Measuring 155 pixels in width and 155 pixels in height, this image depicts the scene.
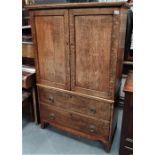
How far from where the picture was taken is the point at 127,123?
1.48 m

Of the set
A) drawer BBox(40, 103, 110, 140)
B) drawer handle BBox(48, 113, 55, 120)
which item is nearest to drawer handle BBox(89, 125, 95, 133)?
drawer BBox(40, 103, 110, 140)

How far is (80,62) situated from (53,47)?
0.33 metres

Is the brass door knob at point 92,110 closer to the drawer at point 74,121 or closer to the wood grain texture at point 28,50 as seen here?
the drawer at point 74,121

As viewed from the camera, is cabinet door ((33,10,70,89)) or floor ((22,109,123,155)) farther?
floor ((22,109,123,155))

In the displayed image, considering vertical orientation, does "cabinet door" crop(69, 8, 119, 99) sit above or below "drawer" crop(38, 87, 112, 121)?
above

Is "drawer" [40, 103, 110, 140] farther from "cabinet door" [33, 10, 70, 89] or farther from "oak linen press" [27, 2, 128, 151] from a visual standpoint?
"cabinet door" [33, 10, 70, 89]

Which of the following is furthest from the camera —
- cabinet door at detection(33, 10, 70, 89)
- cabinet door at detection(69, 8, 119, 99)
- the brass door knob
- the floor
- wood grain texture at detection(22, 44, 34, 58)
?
wood grain texture at detection(22, 44, 34, 58)

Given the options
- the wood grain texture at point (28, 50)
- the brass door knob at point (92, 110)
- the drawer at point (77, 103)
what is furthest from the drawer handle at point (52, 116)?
the wood grain texture at point (28, 50)

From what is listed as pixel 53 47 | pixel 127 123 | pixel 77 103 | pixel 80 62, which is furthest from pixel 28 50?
pixel 127 123

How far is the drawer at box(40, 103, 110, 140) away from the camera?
1.70 meters

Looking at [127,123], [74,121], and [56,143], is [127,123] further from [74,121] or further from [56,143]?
[56,143]

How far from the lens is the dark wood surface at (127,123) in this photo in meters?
1.37
